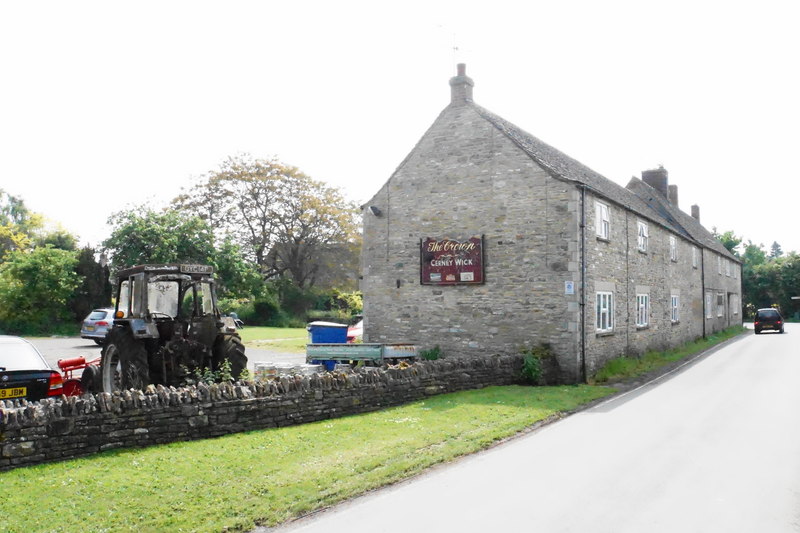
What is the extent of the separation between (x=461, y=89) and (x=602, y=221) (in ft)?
20.8

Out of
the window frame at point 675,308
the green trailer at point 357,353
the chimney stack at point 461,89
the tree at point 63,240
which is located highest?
the chimney stack at point 461,89

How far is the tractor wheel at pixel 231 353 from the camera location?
1197 cm

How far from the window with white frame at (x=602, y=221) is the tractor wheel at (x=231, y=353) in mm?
12014

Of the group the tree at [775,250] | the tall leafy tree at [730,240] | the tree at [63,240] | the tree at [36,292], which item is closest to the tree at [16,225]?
the tree at [63,240]

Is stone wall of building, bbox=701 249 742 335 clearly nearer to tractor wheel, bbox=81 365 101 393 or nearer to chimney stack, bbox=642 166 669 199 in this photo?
chimney stack, bbox=642 166 669 199

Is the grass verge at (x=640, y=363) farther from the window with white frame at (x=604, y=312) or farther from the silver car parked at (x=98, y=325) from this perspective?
the silver car parked at (x=98, y=325)

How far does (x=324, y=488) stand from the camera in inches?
280

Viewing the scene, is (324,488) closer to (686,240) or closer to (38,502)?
(38,502)

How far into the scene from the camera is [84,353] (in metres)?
23.1

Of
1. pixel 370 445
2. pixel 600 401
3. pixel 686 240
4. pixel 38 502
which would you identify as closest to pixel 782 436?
pixel 600 401

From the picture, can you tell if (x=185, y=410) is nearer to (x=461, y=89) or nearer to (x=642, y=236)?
(x=461, y=89)

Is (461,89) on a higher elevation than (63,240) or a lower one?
higher

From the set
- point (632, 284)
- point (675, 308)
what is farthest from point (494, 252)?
point (675, 308)

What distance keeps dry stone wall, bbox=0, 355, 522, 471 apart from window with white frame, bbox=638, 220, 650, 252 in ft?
44.4
